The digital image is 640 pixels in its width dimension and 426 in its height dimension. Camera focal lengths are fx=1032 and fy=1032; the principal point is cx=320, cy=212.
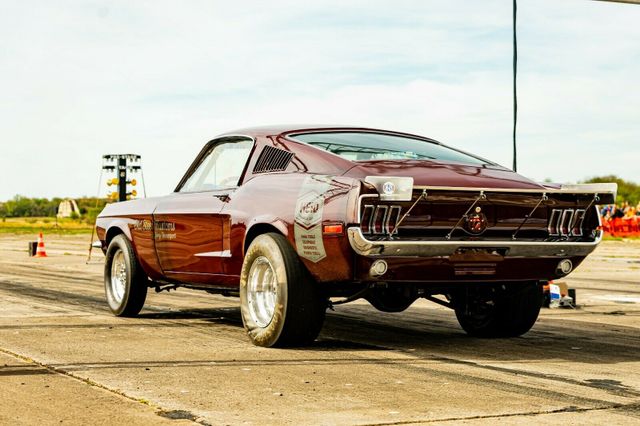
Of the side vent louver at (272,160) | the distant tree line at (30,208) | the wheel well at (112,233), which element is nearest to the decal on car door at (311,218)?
the side vent louver at (272,160)

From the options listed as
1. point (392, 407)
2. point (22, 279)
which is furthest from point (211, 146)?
point (22, 279)

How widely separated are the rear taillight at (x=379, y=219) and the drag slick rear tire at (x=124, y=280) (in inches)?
143

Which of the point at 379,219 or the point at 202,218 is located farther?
the point at 202,218

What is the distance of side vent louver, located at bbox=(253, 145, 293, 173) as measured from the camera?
312 inches

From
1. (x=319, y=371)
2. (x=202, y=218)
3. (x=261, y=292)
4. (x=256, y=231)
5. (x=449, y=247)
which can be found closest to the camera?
(x=319, y=371)

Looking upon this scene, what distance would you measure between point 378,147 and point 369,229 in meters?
1.33

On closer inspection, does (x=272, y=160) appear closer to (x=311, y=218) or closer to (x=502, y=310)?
(x=311, y=218)

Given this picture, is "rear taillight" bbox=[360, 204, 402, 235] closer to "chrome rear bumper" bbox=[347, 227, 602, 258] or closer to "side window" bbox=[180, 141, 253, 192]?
"chrome rear bumper" bbox=[347, 227, 602, 258]

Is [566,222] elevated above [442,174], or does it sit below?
below

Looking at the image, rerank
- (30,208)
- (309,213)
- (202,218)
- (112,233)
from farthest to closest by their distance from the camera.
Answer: (30,208)
(112,233)
(202,218)
(309,213)

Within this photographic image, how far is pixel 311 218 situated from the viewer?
7.09 metres

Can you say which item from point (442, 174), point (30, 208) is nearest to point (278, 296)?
point (442, 174)

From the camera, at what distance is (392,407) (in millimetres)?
5281

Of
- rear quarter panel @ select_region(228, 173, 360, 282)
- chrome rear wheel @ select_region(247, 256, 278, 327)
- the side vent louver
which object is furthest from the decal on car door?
the side vent louver
